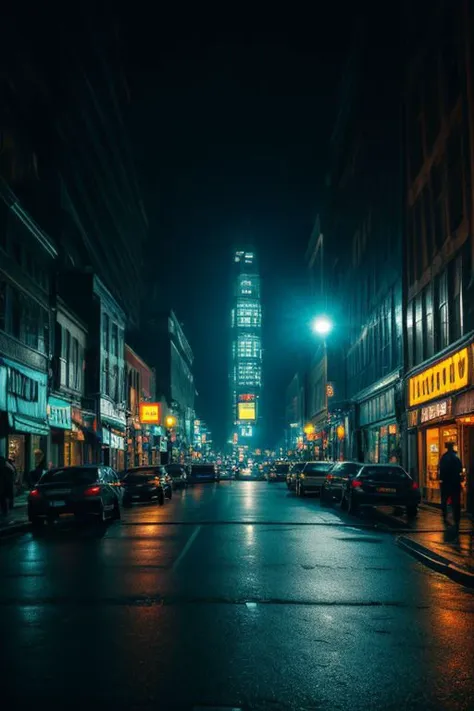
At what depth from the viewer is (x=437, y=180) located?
31828 mm

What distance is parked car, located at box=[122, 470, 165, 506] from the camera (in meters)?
33.8

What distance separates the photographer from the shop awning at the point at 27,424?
35453 mm

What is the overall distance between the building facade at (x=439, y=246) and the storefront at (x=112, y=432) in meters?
26.5

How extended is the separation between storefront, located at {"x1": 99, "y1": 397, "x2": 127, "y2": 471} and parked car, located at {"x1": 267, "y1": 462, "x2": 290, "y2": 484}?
13915 mm

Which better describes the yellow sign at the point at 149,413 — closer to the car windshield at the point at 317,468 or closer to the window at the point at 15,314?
the car windshield at the point at 317,468

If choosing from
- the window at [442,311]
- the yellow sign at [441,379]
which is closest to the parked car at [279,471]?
the yellow sign at [441,379]

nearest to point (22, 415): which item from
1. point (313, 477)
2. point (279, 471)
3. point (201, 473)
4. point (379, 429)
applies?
point (313, 477)

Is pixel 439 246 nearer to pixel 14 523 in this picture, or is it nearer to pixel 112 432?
pixel 14 523

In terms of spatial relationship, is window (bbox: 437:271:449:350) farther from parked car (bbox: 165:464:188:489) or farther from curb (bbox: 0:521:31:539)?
parked car (bbox: 165:464:188:489)

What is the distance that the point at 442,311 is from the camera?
101 feet

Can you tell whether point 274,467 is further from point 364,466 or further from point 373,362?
point 364,466

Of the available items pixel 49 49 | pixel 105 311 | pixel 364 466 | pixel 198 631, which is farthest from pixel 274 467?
pixel 198 631

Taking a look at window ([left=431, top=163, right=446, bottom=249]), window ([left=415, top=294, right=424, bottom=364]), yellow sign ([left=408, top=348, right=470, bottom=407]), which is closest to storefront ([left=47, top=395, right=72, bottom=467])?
yellow sign ([left=408, top=348, right=470, bottom=407])

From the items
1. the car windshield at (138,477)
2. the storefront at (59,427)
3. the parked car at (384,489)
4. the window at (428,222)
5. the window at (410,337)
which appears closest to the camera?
the parked car at (384,489)
